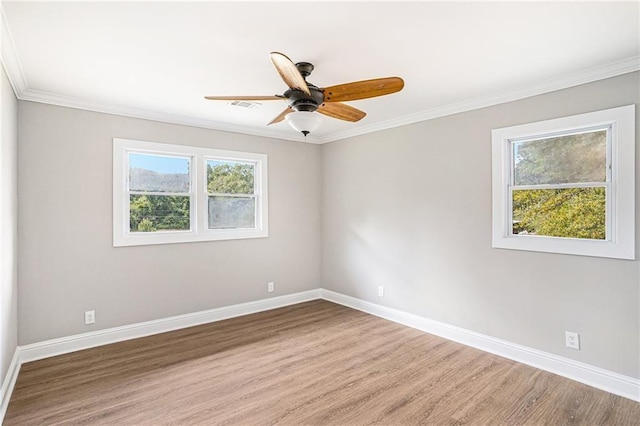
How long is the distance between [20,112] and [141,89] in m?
1.14

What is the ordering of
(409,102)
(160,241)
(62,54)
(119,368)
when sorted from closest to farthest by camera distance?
(62,54), (119,368), (409,102), (160,241)

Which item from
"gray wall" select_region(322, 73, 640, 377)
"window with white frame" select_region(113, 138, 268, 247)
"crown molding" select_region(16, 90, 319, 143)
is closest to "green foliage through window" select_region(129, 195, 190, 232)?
"window with white frame" select_region(113, 138, 268, 247)

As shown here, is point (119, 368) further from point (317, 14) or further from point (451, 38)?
point (451, 38)

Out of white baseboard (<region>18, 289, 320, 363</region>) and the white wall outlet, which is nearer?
the white wall outlet

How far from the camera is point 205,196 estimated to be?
4.25 metres

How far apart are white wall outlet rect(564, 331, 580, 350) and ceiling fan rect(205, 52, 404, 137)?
2.51 meters

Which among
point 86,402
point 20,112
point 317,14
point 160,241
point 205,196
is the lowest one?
point 86,402

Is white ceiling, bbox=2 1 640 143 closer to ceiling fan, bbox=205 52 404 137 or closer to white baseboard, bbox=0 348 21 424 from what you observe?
ceiling fan, bbox=205 52 404 137

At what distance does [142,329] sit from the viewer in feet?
12.3

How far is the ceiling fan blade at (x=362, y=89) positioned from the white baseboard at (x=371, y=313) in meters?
2.66

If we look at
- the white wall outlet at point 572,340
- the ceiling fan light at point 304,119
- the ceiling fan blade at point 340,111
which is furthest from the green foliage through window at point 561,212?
the ceiling fan light at point 304,119

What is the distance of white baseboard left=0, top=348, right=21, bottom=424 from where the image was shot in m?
2.34

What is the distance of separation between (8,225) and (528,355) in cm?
457

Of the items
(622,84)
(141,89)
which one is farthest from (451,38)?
(141,89)
